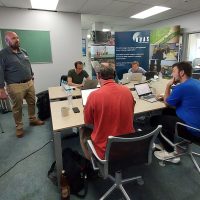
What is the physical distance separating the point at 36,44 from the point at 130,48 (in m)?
2.67

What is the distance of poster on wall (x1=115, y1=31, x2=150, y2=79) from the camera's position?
17.1ft

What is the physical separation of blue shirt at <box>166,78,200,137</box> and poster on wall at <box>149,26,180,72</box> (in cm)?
447

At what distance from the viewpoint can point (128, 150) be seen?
137 cm

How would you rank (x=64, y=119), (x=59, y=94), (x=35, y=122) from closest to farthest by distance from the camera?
(x=64, y=119) → (x=59, y=94) → (x=35, y=122)

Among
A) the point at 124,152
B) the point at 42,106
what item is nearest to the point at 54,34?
the point at 42,106

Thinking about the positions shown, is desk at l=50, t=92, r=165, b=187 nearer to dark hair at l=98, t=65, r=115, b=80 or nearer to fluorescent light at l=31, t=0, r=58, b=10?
dark hair at l=98, t=65, r=115, b=80

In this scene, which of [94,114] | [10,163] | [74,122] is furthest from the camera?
[10,163]

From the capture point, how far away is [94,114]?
58.3 inches

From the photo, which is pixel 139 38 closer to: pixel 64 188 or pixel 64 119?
pixel 64 119

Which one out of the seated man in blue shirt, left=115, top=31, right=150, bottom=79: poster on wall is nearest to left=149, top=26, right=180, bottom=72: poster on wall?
left=115, top=31, right=150, bottom=79: poster on wall

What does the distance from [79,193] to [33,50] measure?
392 centimetres

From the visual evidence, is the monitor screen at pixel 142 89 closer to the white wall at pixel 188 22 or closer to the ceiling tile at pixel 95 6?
the ceiling tile at pixel 95 6

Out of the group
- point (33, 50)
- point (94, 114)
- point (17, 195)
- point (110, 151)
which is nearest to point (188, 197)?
point (110, 151)

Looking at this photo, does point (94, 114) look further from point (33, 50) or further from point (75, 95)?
point (33, 50)
